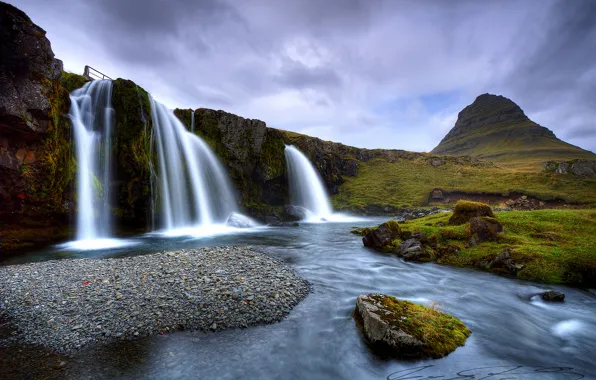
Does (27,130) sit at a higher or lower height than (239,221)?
higher

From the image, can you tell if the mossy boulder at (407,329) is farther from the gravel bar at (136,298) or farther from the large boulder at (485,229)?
the large boulder at (485,229)

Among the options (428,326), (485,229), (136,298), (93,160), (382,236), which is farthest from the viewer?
(93,160)

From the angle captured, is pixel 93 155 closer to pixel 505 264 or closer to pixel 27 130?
pixel 27 130

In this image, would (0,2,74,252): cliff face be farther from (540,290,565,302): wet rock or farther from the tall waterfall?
(540,290,565,302): wet rock

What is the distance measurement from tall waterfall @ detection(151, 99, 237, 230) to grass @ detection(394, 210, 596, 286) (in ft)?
82.6

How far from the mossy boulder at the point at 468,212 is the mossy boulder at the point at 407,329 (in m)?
14.6

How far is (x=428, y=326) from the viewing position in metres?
8.00

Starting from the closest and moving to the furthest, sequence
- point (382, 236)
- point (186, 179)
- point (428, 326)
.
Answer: point (428, 326) < point (382, 236) < point (186, 179)

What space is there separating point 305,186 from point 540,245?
42.9m

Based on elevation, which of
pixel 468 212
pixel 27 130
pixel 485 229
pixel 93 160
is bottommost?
pixel 485 229

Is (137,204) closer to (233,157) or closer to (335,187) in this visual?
(233,157)

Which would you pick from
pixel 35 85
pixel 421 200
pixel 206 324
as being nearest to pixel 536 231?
pixel 206 324

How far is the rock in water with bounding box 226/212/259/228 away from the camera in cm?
3538

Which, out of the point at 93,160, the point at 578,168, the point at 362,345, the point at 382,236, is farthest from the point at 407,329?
the point at 578,168
